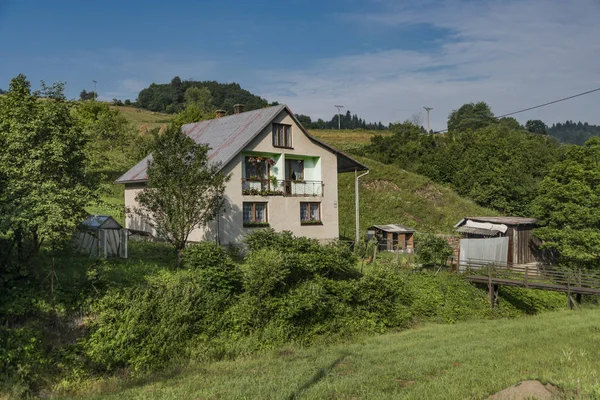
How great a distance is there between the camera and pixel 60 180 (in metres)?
17.1

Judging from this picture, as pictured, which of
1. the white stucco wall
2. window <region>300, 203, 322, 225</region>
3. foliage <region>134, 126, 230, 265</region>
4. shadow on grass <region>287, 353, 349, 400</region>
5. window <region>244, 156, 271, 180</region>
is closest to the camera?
shadow on grass <region>287, 353, 349, 400</region>

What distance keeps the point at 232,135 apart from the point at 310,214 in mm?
6864

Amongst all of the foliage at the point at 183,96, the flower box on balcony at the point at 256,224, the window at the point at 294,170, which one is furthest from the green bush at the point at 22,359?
the foliage at the point at 183,96

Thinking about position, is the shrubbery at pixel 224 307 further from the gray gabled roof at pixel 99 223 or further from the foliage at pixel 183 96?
the foliage at pixel 183 96

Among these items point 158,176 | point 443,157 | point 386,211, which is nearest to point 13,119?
point 158,176

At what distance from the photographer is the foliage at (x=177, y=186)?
20.9 metres

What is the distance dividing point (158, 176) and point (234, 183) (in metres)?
6.47

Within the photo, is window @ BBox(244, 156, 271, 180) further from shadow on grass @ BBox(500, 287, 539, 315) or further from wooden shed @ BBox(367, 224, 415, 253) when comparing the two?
shadow on grass @ BBox(500, 287, 539, 315)

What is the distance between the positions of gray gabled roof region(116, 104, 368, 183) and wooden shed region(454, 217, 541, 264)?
345 inches

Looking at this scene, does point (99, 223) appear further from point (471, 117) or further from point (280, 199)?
point (471, 117)

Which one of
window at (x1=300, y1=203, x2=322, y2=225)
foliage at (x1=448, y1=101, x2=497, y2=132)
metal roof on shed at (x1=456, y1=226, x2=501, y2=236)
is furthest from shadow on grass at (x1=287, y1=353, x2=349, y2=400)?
foliage at (x1=448, y1=101, x2=497, y2=132)

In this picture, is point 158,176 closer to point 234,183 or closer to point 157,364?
point 234,183

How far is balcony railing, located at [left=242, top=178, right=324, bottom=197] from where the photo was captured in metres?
27.7

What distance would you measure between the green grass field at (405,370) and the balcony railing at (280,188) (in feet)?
38.2
